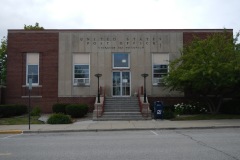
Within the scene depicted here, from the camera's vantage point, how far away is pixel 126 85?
32250 millimetres

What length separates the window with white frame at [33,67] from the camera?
3209 centimetres

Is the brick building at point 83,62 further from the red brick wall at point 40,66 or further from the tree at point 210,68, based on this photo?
the tree at point 210,68

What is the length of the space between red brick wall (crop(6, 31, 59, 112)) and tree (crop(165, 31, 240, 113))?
1070 cm

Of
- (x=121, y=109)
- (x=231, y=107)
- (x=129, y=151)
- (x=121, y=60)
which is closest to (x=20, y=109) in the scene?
(x=121, y=109)

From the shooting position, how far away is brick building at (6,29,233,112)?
3186 centimetres

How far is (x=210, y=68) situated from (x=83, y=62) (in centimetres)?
1236

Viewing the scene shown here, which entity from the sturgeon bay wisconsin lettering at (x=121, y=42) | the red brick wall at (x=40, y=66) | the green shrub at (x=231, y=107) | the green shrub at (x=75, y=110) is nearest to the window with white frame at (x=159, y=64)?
the sturgeon bay wisconsin lettering at (x=121, y=42)

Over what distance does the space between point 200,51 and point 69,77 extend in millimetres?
12255

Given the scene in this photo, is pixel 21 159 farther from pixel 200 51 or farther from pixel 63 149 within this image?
pixel 200 51

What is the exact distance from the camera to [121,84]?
3222 cm

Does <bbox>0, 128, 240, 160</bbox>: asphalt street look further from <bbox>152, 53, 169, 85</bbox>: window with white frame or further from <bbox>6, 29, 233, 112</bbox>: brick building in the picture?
<bbox>152, 53, 169, 85</bbox>: window with white frame

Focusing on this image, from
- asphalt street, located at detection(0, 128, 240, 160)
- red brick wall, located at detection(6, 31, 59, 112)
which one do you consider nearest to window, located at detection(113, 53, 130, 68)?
red brick wall, located at detection(6, 31, 59, 112)

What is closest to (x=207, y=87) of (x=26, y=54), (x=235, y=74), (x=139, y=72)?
(x=235, y=74)

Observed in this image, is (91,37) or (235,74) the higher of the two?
(91,37)
